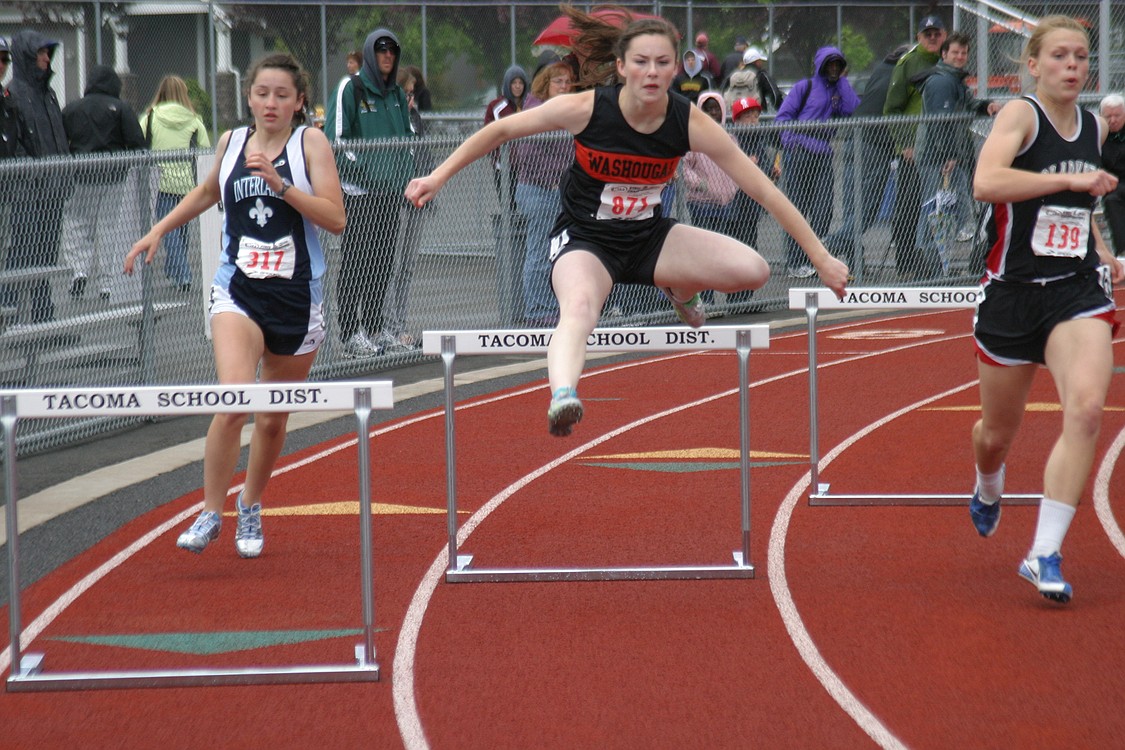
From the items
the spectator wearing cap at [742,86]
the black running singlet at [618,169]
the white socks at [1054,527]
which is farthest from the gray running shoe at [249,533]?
the spectator wearing cap at [742,86]

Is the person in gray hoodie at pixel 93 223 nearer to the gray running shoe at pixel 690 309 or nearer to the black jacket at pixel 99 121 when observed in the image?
the black jacket at pixel 99 121

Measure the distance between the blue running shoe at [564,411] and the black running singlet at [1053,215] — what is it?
5.44 feet

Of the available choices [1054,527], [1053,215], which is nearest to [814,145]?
[1053,215]

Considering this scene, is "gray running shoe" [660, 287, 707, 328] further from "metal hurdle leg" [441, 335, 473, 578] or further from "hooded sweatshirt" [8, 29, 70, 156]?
"hooded sweatshirt" [8, 29, 70, 156]

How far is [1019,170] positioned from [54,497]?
4782 mm

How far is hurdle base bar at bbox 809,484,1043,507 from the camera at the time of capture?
725 centimetres

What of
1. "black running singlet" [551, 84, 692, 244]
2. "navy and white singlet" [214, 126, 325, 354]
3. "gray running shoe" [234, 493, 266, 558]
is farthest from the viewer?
"gray running shoe" [234, 493, 266, 558]

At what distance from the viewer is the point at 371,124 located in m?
11.4

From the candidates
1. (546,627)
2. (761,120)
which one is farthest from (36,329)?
(761,120)

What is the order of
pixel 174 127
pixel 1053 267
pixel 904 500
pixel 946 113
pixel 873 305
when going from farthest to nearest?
pixel 946 113 < pixel 174 127 < pixel 904 500 < pixel 873 305 < pixel 1053 267

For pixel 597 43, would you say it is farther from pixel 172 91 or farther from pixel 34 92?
pixel 172 91

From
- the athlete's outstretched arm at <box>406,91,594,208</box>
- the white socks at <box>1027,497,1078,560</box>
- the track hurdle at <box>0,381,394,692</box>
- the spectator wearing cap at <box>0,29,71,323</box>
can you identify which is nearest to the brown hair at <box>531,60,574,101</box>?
the spectator wearing cap at <box>0,29,71,323</box>

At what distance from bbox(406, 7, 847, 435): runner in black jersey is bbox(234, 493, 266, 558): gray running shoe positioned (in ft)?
5.58

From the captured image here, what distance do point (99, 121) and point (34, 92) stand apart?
4.80ft
